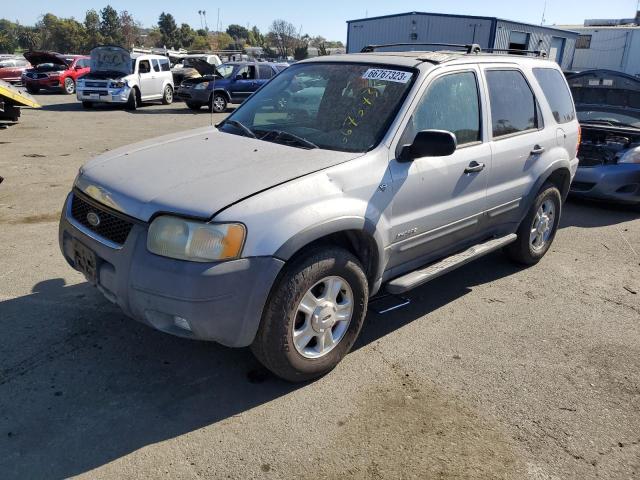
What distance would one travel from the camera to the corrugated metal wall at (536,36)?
28.8 metres

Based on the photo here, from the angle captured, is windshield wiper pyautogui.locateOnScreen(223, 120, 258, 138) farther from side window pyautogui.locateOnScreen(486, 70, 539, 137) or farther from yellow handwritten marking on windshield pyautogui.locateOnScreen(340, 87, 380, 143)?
side window pyautogui.locateOnScreen(486, 70, 539, 137)

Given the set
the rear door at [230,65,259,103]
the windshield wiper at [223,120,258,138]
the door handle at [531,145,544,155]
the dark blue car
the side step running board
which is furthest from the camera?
the rear door at [230,65,259,103]

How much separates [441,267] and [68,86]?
24098mm

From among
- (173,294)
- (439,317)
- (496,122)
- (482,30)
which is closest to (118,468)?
(173,294)

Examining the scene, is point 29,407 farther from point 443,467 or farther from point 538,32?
point 538,32

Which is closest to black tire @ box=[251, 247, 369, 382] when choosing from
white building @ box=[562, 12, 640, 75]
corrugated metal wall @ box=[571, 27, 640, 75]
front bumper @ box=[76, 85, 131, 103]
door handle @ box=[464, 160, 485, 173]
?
door handle @ box=[464, 160, 485, 173]

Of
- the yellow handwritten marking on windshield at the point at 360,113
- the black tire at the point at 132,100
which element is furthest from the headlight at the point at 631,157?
the black tire at the point at 132,100

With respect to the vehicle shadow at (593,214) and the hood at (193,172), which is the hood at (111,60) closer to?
the vehicle shadow at (593,214)

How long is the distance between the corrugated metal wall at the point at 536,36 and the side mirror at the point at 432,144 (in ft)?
91.8

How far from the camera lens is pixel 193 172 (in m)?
3.09

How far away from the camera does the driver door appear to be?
351 cm

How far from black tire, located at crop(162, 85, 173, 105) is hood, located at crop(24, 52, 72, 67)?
20.3 ft

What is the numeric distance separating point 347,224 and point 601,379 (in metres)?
1.93

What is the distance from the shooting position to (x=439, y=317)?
4164 mm
